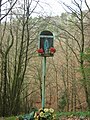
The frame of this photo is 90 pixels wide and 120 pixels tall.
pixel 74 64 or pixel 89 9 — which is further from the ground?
pixel 89 9

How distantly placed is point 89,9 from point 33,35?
12.5ft

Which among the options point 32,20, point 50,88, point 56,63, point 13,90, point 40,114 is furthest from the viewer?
point 50,88

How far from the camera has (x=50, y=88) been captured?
3334 cm

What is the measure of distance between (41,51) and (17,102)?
962cm

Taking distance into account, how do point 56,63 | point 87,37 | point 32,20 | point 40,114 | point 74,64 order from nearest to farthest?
point 40,114, point 32,20, point 87,37, point 74,64, point 56,63

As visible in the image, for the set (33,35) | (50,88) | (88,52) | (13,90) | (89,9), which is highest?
(89,9)

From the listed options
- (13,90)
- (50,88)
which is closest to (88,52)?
(13,90)

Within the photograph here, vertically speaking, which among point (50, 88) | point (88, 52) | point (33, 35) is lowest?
point (50, 88)

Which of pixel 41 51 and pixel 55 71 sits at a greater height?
pixel 41 51

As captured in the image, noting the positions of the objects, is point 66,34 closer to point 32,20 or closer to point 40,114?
point 32,20

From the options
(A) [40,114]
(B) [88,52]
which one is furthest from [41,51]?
(B) [88,52]

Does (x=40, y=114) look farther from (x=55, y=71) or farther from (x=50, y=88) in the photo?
(x=50, y=88)

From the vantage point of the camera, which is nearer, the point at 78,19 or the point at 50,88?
the point at 78,19

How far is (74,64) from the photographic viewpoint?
26.3m
